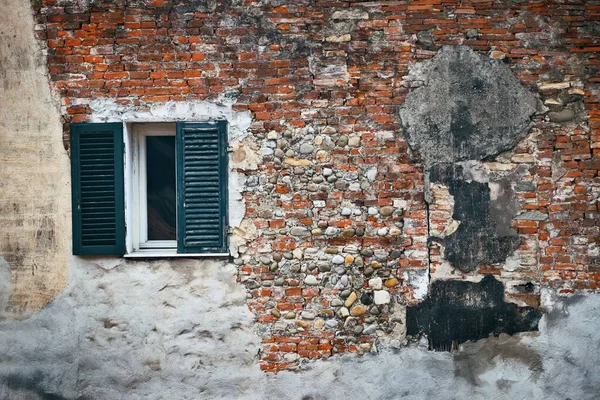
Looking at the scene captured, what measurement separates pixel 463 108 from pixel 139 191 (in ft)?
9.38

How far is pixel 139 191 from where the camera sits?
543cm

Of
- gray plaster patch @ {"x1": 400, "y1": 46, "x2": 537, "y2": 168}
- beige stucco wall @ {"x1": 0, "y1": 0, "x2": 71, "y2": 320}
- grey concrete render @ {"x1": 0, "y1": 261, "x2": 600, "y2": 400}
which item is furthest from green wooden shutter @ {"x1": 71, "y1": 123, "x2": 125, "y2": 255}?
gray plaster patch @ {"x1": 400, "y1": 46, "x2": 537, "y2": 168}

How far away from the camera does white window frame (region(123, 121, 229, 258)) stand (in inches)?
208

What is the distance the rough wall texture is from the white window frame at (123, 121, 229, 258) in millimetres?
192

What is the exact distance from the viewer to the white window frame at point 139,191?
5285 mm

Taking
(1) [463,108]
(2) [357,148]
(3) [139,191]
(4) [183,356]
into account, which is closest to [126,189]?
(3) [139,191]

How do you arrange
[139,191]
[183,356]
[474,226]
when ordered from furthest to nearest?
1. [139,191]
2. [183,356]
3. [474,226]

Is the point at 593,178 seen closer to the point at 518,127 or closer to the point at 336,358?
the point at 518,127

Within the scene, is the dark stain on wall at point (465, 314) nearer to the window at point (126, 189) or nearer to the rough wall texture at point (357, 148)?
the rough wall texture at point (357, 148)

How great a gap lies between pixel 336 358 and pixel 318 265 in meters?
0.79

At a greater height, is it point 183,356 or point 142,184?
point 142,184

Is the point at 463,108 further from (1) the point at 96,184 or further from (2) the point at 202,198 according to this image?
(1) the point at 96,184

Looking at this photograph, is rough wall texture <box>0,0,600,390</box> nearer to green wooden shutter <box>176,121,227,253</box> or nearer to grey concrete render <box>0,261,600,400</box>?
grey concrete render <box>0,261,600,400</box>

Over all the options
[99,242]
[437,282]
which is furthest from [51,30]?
[437,282]
